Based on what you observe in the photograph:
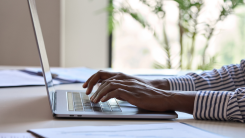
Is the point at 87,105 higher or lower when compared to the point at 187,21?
lower

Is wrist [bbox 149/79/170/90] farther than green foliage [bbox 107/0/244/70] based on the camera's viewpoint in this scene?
No

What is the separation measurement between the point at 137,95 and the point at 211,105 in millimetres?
170

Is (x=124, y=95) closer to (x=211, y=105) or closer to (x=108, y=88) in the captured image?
(x=108, y=88)

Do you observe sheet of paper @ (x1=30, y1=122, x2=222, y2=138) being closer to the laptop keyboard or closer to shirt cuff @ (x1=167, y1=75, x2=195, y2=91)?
the laptop keyboard

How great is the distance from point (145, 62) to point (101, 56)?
550 millimetres

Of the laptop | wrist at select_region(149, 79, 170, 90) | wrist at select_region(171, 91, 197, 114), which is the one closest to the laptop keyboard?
the laptop

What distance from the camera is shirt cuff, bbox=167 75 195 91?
89 centimetres

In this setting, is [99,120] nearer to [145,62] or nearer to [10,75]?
[10,75]

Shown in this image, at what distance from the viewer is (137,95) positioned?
2.07ft

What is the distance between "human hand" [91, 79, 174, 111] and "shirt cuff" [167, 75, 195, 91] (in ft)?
0.84

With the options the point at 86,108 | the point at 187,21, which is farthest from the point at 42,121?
the point at 187,21

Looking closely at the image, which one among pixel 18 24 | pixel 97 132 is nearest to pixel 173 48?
pixel 18 24

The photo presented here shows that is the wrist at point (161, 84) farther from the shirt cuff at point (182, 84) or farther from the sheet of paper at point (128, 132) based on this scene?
the sheet of paper at point (128, 132)

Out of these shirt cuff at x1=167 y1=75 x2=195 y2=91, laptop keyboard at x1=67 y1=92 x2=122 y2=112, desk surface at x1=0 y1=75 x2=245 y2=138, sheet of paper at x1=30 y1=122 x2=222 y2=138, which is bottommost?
sheet of paper at x1=30 y1=122 x2=222 y2=138
